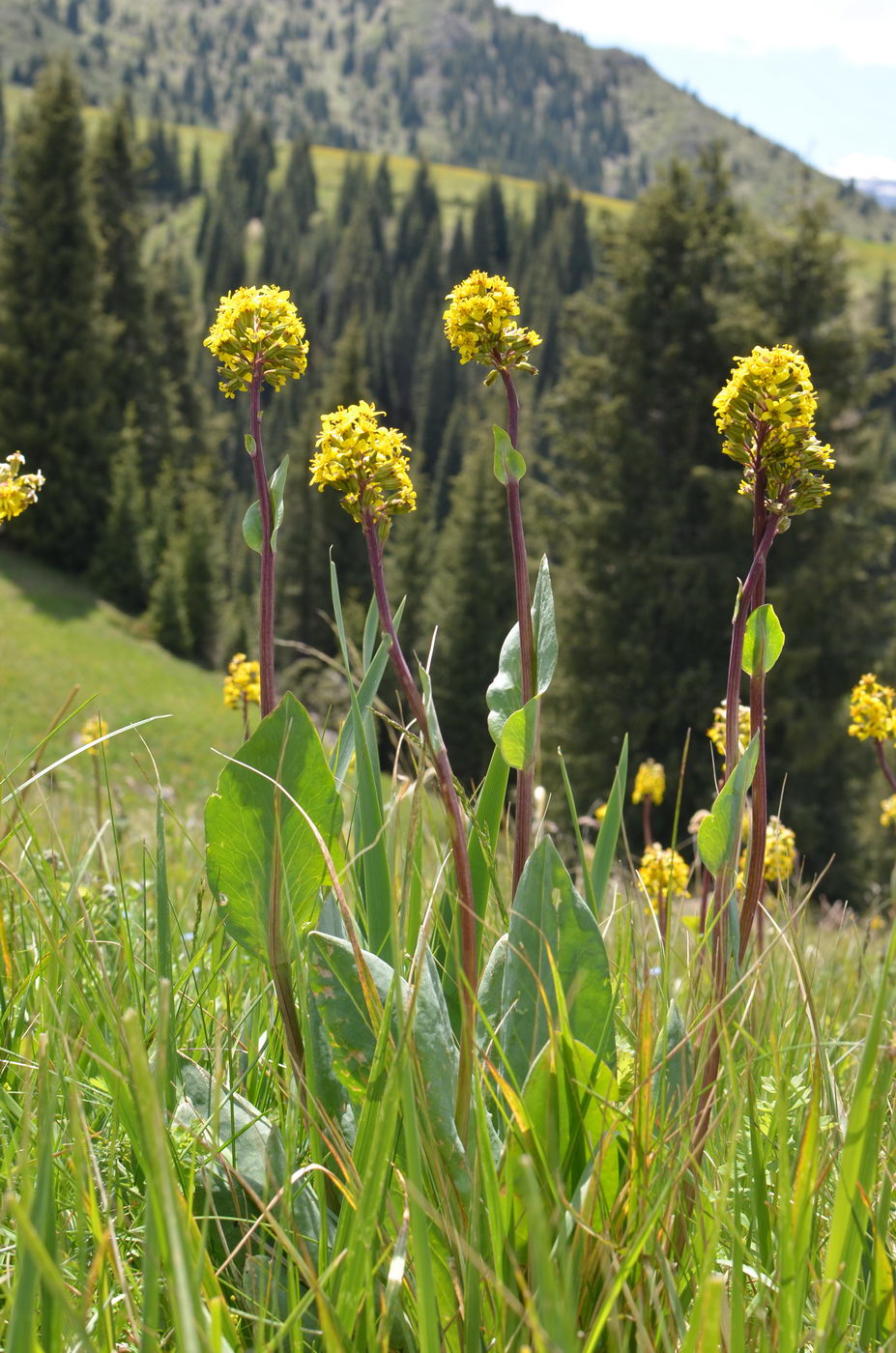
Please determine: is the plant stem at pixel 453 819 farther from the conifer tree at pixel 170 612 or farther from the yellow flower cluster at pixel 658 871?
the conifer tree at pixel 170 612

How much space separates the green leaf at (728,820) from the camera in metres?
1.30

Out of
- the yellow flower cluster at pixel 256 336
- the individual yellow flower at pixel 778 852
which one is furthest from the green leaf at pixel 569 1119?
the individual yellow flower at pixel 778 852

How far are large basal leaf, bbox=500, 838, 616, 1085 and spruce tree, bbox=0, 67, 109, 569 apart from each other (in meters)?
30.9

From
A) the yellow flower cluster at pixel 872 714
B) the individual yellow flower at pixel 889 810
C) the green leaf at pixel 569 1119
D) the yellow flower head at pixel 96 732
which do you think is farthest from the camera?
the individual yellow flower at pixel 889 810

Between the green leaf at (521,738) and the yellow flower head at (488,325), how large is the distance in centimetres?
52

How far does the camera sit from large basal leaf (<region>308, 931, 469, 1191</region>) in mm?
1296

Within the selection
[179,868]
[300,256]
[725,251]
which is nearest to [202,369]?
[300,256]

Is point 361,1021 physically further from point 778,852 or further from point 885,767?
point 778,852

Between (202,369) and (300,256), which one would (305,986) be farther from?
(300,256)

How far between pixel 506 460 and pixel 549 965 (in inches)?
28.0

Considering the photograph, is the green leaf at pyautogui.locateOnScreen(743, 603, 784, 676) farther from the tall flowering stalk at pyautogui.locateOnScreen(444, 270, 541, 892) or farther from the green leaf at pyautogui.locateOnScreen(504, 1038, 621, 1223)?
the green leaf at pyautogui.locateOnScreen(504, 1038, 621, 1223)

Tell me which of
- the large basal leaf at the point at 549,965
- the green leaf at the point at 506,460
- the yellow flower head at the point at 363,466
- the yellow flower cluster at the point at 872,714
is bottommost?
the large basal leaf at the point at 549,965

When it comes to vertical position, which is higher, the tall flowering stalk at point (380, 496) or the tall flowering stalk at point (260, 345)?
the tall flowering stalk at point (260, 345)

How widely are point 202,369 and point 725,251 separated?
2222 inches
